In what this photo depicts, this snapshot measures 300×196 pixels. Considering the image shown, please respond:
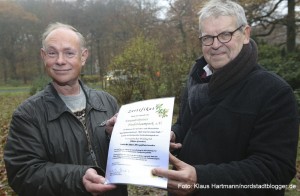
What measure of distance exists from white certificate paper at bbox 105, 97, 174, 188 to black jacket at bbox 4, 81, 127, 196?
0.22 m

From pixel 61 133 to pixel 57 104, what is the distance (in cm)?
21

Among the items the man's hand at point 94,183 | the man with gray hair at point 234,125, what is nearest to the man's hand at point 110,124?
the man's hand at point 94,183

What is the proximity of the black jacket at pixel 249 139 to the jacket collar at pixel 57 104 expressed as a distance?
0.83 meters

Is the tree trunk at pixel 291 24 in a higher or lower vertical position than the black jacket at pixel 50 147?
higher

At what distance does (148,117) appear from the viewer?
2.09 metres

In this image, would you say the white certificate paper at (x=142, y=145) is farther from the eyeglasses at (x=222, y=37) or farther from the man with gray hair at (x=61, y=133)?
the eyeglasses at (x=222, y=37)

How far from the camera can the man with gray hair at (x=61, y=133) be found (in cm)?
214

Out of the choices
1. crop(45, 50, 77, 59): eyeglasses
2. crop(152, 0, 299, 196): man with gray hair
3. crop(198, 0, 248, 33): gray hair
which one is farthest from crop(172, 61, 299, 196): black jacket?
crop(45, 50, 77, 59): eyeglasses

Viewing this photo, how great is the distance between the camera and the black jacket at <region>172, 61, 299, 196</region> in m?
2.02

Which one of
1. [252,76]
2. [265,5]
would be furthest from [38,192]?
[265,5]

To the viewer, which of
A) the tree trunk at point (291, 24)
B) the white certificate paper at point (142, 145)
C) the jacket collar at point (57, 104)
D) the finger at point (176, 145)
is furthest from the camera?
the tree trunk at point (291, 24)

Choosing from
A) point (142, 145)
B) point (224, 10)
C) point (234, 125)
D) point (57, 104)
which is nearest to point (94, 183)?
point (142, 145)

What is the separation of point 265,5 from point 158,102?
52.2ft

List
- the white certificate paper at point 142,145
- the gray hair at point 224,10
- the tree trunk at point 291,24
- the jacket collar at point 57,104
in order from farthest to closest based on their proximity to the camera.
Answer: the tree trunk at point 291,24, the jacket collar at point 57,104, the gray hair at point 224,10, the white certificate paper at point 142,145
